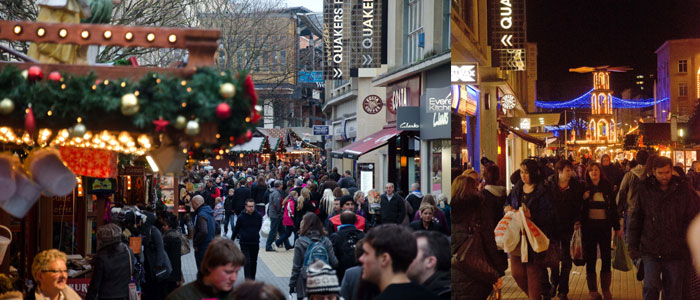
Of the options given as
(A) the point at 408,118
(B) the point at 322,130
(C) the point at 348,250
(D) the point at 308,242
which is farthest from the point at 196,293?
(B) the point at 322,130

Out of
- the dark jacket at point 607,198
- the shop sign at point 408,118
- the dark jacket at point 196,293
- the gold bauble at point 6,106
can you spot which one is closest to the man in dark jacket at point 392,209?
the shop sign at point 408,118

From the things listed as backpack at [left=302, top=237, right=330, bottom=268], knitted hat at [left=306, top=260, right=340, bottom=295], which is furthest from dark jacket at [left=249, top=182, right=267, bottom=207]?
knitted hat at [left=306, top=260, right=340, bottom=295]

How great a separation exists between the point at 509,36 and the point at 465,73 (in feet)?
1.11

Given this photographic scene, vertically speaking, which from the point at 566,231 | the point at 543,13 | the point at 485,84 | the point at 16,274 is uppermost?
the point at 543,13

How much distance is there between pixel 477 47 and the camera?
479 cm

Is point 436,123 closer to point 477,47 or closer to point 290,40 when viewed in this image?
point 477,47

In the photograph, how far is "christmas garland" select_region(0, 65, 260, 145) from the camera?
3.67 metres

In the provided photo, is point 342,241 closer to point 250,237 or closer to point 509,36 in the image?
point 250,237

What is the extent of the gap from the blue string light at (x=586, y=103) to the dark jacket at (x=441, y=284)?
54.2 inches

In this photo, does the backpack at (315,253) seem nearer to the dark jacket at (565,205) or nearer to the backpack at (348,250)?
the backpack at (348,250)

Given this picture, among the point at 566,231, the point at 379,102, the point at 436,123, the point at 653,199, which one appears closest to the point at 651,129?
the point at 653,199

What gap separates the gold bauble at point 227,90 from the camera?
367cm

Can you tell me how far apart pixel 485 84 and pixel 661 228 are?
4.10 ft

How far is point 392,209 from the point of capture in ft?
43.6
